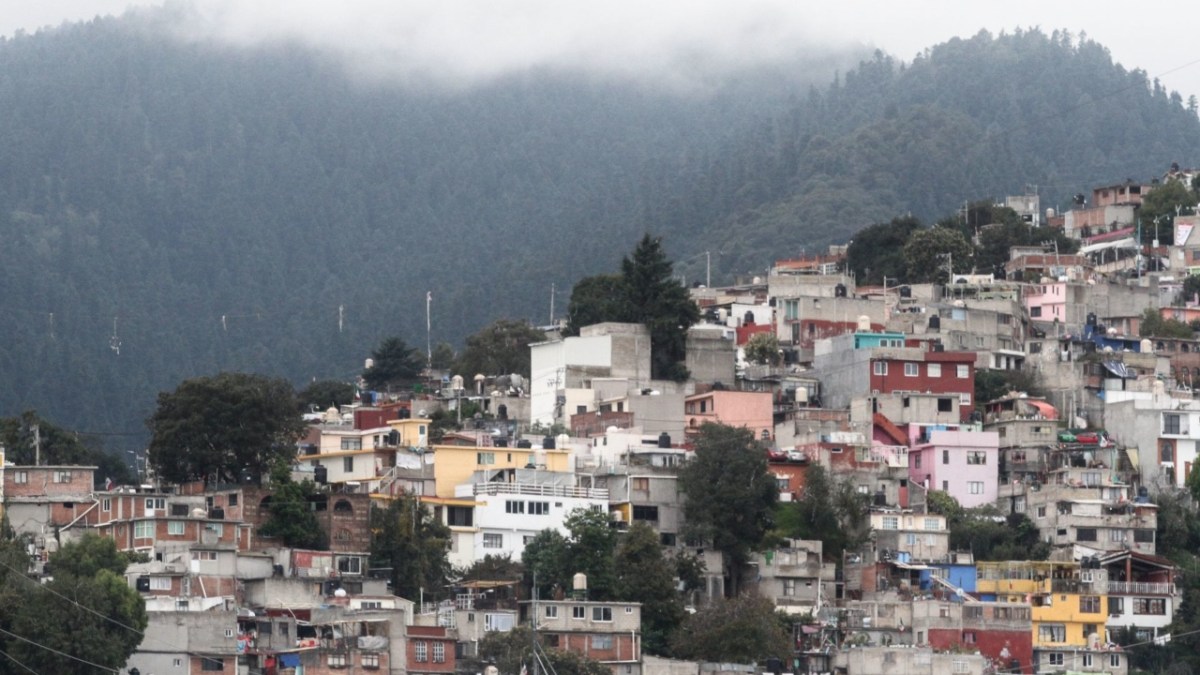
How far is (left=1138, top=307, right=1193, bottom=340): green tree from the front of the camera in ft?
308

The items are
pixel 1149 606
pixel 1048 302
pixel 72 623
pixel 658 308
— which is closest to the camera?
pixel 72 623

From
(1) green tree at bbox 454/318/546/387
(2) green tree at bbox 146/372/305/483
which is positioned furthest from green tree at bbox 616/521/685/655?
(1) green tree at bbox 454/318/546/387

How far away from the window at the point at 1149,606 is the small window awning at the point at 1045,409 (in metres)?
13.3

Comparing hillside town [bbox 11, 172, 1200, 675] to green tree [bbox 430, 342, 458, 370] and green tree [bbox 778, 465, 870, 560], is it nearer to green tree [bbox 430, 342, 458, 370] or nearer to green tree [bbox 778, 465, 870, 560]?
green tree [bbox 778, 465, 870, 560]

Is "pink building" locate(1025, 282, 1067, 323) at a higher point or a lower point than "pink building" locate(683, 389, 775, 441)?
higher

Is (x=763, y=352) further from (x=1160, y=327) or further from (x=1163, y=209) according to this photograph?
(x=1163, y=209)

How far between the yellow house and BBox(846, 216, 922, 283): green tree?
37916 mm

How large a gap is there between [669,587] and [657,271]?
21.2m

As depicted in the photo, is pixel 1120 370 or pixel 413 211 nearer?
pixel 1120 370

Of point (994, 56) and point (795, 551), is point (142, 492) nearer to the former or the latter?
point (795, 551)

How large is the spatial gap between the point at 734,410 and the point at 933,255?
25830mm

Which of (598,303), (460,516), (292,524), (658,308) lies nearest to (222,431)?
(292,524)

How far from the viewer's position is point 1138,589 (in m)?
69.6

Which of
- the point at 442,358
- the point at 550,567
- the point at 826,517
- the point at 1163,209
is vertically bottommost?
the point at 550,567
